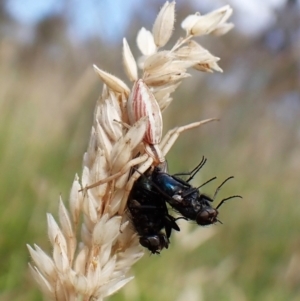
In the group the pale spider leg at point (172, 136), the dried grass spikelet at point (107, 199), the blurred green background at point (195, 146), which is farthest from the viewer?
the blurred green background at point (195, 146)

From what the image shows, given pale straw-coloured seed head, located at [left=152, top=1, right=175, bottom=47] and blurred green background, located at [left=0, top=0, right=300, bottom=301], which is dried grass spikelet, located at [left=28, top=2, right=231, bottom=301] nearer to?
pale straw-coloured seed head, located at [left=152, top=1, right=175, bottom=47]

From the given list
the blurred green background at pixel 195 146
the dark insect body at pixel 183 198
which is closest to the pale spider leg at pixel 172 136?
the dark insect body at pixel 183 198

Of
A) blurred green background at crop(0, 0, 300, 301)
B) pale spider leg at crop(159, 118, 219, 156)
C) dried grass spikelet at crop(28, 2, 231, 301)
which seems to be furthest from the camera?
blurred green background at crop(0, 0, 300, 301)

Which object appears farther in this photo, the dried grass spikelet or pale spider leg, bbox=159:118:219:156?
pale spider leg, bbox=159:118:219:156

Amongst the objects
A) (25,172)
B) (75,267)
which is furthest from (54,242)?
(25,172)

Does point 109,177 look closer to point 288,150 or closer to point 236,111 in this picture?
point 236,111

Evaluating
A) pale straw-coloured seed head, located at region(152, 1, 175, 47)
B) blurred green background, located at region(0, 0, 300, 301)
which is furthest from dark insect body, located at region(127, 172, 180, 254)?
blurred green background, located at region(0, 0, 300, 301)

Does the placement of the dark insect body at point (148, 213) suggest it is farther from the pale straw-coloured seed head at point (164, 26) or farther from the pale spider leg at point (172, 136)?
the pale straw-coloured seed head at point (164, 26)
